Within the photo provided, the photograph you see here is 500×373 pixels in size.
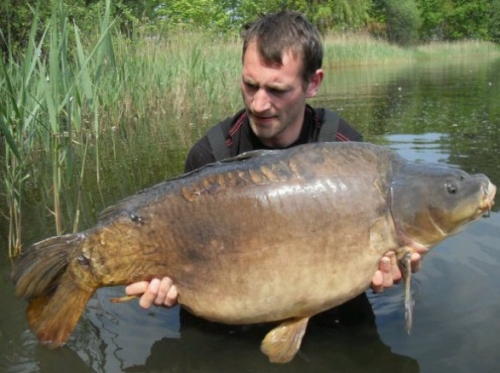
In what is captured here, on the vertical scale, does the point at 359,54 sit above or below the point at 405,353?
below

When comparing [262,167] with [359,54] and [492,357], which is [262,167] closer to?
[492,357]

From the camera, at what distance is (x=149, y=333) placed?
2.49 m

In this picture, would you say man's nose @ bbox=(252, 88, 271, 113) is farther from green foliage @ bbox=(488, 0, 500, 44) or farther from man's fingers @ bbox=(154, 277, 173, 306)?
green foliage @ bbox=(488, 0, 500, 44)

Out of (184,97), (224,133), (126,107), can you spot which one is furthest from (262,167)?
(184,97)

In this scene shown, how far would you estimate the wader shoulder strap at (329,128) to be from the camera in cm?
252

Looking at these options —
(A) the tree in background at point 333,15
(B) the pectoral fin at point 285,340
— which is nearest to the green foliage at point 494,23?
(A) the tree in background at point 333,15

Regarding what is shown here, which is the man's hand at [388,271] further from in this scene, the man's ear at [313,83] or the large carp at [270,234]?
the man's ear at [313,83]

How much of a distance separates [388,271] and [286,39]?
3.34 ft

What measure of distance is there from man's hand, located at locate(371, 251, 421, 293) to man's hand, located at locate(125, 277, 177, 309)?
2.26 feet

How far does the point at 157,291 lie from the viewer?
1.94 meters

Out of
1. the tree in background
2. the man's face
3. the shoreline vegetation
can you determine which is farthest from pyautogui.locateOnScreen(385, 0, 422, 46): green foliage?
the man's face

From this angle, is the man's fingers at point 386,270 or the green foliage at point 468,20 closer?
the man's fingers at point 386,270

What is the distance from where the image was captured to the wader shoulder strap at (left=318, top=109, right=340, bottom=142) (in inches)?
99.2

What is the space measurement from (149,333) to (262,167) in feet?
3.41
